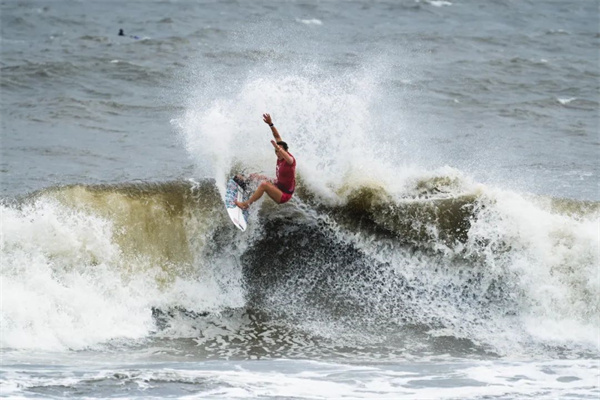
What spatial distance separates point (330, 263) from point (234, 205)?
5.05 ft

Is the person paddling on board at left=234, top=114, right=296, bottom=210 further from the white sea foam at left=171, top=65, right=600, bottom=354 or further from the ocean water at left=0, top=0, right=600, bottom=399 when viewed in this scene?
the white sea foam at left=171, top=65, right=600, bottom=354

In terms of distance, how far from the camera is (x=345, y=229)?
43.1 feet

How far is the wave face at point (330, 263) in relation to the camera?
472 inches

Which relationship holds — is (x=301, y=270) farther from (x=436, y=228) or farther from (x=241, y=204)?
(x=436, y=228)

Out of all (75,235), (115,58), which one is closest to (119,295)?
(75,235)

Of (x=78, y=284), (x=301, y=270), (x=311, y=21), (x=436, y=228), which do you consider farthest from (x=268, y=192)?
(x=311, y=21)

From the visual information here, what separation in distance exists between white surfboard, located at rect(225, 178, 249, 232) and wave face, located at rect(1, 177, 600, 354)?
44 cm

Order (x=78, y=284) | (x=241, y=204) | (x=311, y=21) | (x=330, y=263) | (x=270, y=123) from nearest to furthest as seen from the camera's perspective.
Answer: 1. (x=270, y=123)
2. (x=78, y=284)
3. (x=241, y=204)
4. (x=330, y=263)
5. (x=311, y=21)

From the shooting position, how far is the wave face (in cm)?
1198

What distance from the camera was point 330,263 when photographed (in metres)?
13.0

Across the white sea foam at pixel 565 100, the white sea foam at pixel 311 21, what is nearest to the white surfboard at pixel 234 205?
the white sea foam at pixel 565 100

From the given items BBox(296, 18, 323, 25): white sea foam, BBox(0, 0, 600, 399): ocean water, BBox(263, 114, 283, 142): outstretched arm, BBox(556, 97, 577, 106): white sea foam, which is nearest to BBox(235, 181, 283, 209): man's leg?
BBox(263, 114, 283, 142): outstretched arm

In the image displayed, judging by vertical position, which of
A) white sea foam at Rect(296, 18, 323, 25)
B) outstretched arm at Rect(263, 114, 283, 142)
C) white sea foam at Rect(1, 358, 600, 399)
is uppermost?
white sea foam at Rect(296, 18, 323, 25)

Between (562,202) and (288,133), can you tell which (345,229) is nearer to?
(288,133)
